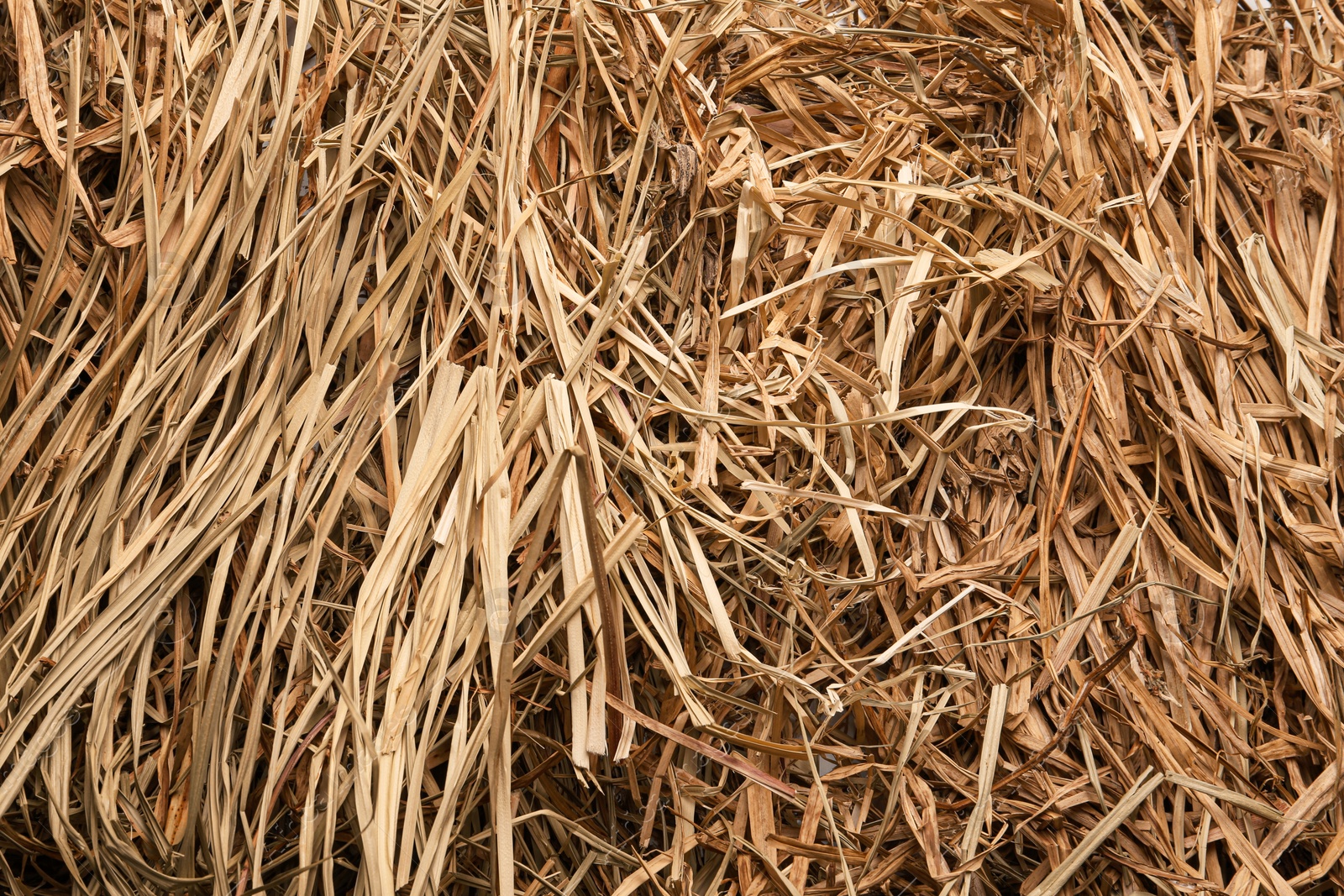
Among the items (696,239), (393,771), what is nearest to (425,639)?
(393,771)

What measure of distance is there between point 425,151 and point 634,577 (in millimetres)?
315

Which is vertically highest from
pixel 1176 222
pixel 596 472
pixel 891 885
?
pixel 1176 222

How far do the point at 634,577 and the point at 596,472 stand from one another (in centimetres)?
7

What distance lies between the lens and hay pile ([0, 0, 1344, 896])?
532 millimetres

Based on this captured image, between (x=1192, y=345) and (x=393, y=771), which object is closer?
(x=393, y=771)

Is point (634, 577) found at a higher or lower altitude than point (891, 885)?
higher

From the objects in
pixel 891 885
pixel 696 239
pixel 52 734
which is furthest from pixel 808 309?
pixel 52 734

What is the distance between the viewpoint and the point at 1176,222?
68cm

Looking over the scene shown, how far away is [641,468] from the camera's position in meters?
0.56

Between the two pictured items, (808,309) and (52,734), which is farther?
(808,309)

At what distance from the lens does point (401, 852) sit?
1.58ft

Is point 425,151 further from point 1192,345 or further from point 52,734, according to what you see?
point 1192,345

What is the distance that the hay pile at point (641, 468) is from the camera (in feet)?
1.74

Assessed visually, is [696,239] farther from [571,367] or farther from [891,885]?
[891,885]
